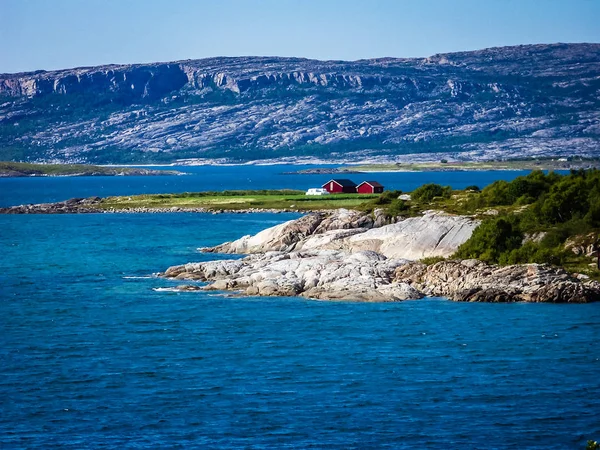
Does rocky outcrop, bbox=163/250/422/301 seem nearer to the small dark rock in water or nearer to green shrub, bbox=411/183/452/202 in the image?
the small dark rock in water

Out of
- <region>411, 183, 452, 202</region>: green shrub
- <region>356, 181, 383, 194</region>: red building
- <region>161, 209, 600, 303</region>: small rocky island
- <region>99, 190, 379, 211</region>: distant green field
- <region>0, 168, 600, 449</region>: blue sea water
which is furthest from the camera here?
<region>356, 181, 383, 194</region>: red building

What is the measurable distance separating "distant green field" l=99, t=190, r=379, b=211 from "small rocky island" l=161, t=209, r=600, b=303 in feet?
145

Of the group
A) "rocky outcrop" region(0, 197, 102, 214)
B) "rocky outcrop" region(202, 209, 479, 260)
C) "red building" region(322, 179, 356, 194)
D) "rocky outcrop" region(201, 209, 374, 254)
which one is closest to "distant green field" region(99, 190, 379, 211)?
"rocky outcrop" region(0, 197, 102, 214)

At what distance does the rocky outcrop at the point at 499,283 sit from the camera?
174 feet

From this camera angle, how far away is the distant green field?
404 ft

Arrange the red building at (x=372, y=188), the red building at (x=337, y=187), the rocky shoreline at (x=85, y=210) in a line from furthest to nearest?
1. the red building at (x=337, y=187)
2. the red building at (x=372, y=188)
3. the rocky shoreline at (x=85, y=210)

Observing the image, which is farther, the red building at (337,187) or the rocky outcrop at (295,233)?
the red building at (337,187)

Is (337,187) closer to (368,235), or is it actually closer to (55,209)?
(55,209)

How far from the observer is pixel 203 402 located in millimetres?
35500

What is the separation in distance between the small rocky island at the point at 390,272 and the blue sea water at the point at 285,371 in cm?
137

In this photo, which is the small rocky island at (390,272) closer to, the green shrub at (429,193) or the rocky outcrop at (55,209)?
the green shrub at (429,193)

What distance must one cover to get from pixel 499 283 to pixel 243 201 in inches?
→ 3164

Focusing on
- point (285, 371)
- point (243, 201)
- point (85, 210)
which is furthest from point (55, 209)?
point (285, 371)

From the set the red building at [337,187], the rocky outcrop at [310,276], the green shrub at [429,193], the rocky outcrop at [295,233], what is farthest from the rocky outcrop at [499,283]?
the red building at [337,187]
